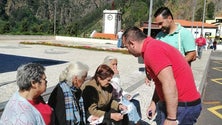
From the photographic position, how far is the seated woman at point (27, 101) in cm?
277

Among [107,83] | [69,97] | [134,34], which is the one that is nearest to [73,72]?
[69,97]

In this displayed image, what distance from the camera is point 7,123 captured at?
2.77 m

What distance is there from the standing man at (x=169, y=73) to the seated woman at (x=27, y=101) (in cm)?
81

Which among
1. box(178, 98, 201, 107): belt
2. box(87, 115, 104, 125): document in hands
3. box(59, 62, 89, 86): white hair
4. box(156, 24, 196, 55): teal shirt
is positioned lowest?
box(87, 115, 104, 125): document in hands

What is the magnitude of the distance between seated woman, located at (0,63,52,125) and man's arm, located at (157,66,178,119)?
1035mm

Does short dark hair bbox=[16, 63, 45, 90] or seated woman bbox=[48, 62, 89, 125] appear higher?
short dark hair bbox=[16, 63, 45, 90]

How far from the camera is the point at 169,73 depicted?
8.72 ft

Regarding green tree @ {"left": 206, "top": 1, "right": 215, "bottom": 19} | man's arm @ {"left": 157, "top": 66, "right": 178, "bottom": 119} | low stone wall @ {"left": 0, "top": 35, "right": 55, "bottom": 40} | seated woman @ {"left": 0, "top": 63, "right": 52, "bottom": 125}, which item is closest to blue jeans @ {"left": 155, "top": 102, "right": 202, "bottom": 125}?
man's arm @ {"left": 157, "top": 66, "right": 178, "bottom": 119}

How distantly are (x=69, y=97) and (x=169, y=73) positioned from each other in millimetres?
1343

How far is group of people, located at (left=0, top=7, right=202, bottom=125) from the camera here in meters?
2.72

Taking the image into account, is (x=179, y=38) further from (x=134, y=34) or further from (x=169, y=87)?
(x=169, y=87)

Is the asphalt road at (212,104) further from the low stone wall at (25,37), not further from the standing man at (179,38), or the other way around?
the low stone wall at (25,37)

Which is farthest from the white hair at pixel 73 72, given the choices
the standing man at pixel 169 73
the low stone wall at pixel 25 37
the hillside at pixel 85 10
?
the hillside at pixel 85 10

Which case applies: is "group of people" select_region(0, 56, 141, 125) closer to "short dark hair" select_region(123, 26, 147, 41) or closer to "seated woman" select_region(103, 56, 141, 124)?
"seated woman" select_region(103, 56, 141, 124)
